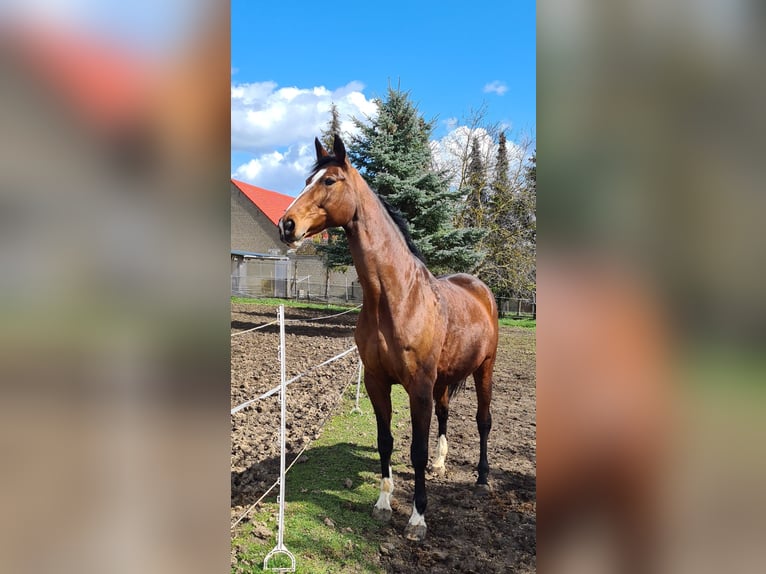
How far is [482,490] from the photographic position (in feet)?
12.3

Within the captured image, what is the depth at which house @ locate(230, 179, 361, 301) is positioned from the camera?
23.4 meters

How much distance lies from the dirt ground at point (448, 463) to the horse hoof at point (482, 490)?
0.03 m

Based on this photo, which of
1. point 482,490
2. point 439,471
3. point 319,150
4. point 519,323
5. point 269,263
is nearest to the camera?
point 319,150

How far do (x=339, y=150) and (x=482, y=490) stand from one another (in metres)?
2.90

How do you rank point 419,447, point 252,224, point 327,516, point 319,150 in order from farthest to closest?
1. point 252,224
2. point 327,516
3. point 419,447
4. point 319,150

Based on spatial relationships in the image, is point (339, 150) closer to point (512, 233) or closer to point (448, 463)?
point (448, 463)

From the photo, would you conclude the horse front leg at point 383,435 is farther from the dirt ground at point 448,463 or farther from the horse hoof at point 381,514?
the dirt ground at point 448,463
